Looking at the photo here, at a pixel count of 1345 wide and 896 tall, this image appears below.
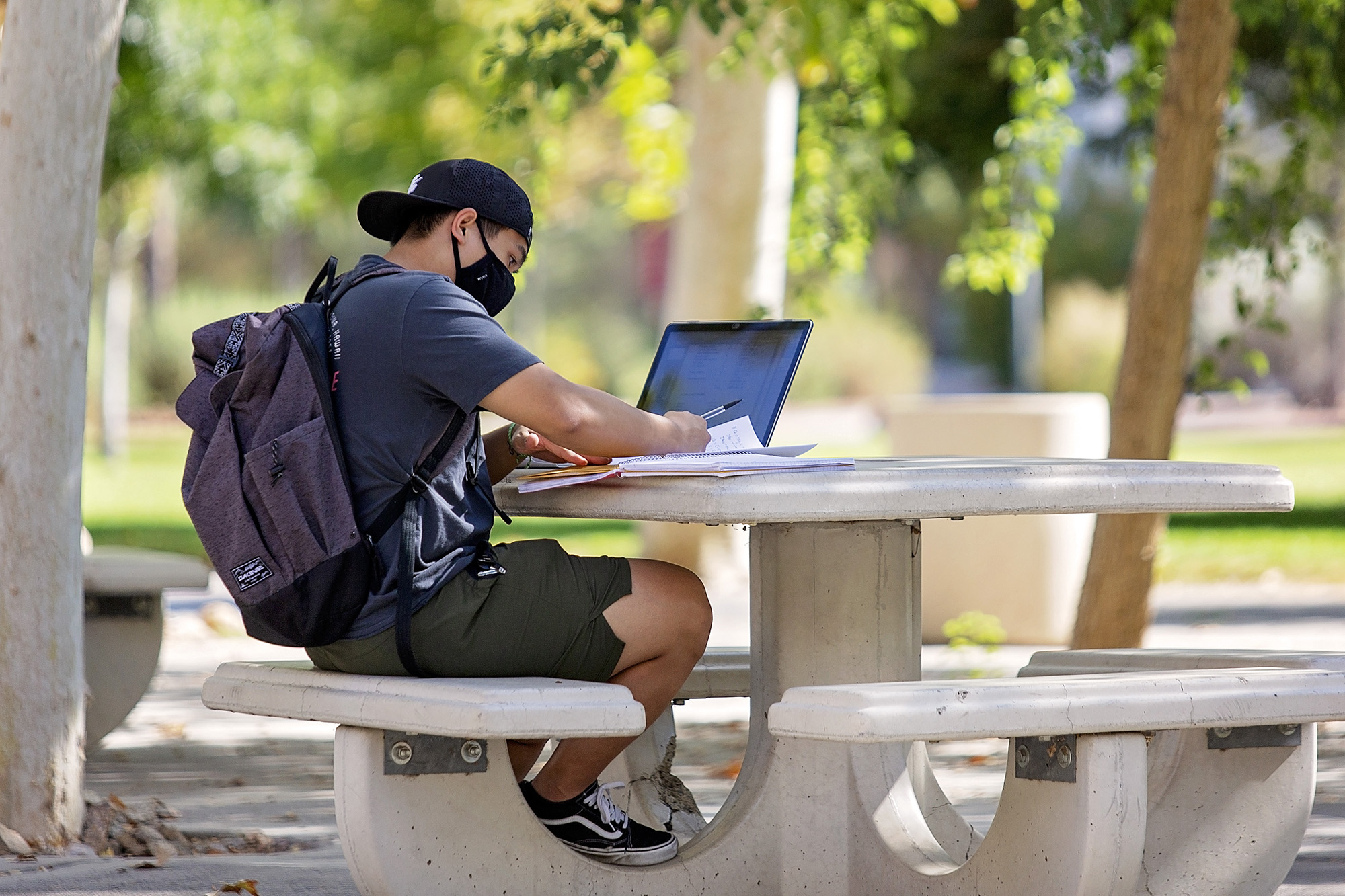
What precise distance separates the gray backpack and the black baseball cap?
1.01 ft

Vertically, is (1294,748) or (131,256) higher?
(131,256)

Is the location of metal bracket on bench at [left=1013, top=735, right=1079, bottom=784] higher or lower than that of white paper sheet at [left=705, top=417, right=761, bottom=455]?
lower

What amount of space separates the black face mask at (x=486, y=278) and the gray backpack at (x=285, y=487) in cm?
31

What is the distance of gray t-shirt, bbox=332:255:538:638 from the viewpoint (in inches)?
114

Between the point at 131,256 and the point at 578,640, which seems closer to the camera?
the point at 578,640

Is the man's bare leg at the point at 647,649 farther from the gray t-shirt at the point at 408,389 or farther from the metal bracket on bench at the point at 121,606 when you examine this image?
the metal bracket on bench at the point at 121,606

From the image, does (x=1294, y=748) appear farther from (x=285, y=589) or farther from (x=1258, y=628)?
(x=1258, y=628)

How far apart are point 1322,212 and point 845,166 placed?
2705 mm

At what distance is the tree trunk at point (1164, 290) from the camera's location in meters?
5.74

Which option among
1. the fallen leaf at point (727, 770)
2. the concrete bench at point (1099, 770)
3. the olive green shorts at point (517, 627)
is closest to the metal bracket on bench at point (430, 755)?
the olive green shorts at point (517, 627)

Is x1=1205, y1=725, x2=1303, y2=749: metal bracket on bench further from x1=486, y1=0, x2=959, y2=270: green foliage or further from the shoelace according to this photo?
x1=486, y1=0, x2=959, y2=270: green foliage

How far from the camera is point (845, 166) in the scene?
30.0ft

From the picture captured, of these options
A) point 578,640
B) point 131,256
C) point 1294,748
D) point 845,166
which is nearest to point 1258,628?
point 845,166

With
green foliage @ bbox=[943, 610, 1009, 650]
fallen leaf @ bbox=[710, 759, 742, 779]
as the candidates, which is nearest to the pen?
fallen leaf @ bbox=[710, 759, 742, 779]
